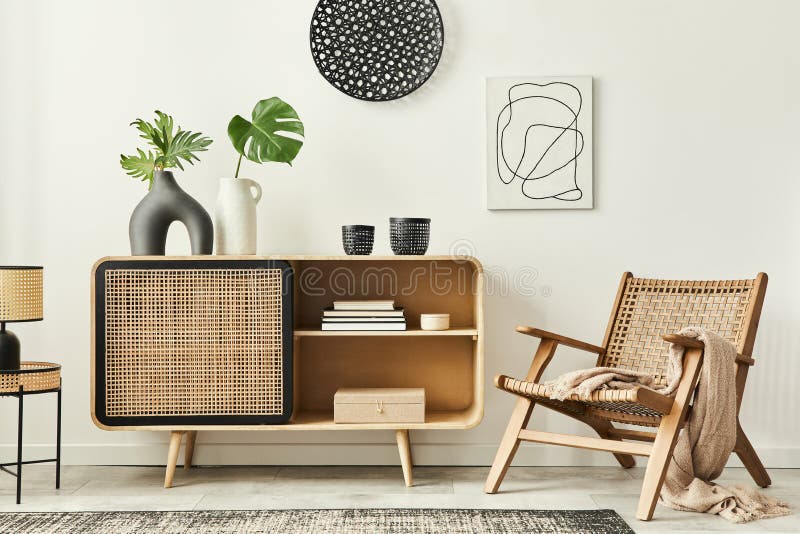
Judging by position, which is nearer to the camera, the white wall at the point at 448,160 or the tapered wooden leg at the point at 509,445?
the tapered wooden leg at the point at 509,445

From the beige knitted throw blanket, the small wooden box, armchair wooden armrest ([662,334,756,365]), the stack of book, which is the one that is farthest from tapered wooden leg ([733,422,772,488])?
the stack of book

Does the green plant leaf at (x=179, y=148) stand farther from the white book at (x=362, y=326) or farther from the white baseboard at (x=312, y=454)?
the white baseboard at (x=312, y=454)

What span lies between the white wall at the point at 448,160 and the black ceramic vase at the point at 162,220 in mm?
306

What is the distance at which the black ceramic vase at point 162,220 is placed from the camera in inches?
97.7

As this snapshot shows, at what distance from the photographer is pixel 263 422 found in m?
2.43

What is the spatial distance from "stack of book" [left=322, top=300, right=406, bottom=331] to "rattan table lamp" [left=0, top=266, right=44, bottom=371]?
1002 mm

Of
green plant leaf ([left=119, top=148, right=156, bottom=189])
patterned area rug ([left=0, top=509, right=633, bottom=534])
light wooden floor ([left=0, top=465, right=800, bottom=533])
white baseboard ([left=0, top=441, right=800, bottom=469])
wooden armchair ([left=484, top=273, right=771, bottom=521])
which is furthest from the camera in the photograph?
white baseboard ([left=0, top=441, right=800, bottom=469])

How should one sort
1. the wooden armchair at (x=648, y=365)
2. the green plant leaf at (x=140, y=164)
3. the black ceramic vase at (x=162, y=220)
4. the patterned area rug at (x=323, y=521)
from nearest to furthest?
the patterned area rug at (x=323, y=521) < the wooden armchair at (x=648, y=365) < the black ceramic vase at (x=162, y=220) < the green plant leaf at (x=140, y=164)

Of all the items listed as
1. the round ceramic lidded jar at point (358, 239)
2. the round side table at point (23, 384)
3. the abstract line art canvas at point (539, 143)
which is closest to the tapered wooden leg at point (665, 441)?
the abstract line art canvas at point (539, 143)

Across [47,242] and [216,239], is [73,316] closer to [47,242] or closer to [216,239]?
[47,242]

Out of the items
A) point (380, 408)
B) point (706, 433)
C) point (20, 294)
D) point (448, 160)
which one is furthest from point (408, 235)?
point (20, 294)

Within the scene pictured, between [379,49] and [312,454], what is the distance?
1.66 metres

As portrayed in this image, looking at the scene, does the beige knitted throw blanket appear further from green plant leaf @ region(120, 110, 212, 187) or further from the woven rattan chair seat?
green plant leaf @ region(120, 110, 212, 187)

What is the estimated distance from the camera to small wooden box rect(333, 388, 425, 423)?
2451mm
